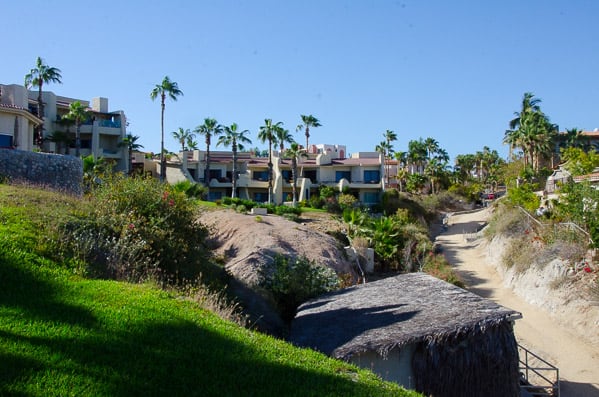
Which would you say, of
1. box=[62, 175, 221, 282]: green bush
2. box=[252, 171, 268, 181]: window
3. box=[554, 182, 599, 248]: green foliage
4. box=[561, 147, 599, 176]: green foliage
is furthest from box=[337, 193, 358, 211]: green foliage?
box=[62, 175, 221, 282]: green bush

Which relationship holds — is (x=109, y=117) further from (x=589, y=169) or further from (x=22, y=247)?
(x=22, y=247)

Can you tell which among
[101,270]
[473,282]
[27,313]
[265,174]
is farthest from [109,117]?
[27,313]

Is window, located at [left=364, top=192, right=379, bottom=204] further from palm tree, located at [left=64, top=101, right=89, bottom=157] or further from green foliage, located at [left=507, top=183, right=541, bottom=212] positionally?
palm tree, located at [left=64, top=101, right=89, bottom=157]

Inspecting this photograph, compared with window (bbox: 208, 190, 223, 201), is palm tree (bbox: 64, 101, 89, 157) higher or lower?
higher

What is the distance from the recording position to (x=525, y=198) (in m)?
44.5

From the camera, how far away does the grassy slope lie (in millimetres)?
6992

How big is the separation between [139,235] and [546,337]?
779 inches

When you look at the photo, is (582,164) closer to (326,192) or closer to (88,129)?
(326,192)

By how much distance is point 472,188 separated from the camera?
280 ft

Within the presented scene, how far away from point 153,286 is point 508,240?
33.3 m

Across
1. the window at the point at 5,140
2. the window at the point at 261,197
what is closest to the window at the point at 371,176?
the window at the point at 261,197

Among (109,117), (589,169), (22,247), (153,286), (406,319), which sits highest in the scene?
(109,117)

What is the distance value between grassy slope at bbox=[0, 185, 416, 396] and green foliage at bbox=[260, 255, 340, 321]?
893cm

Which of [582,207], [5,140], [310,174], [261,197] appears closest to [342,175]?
[310,174]
